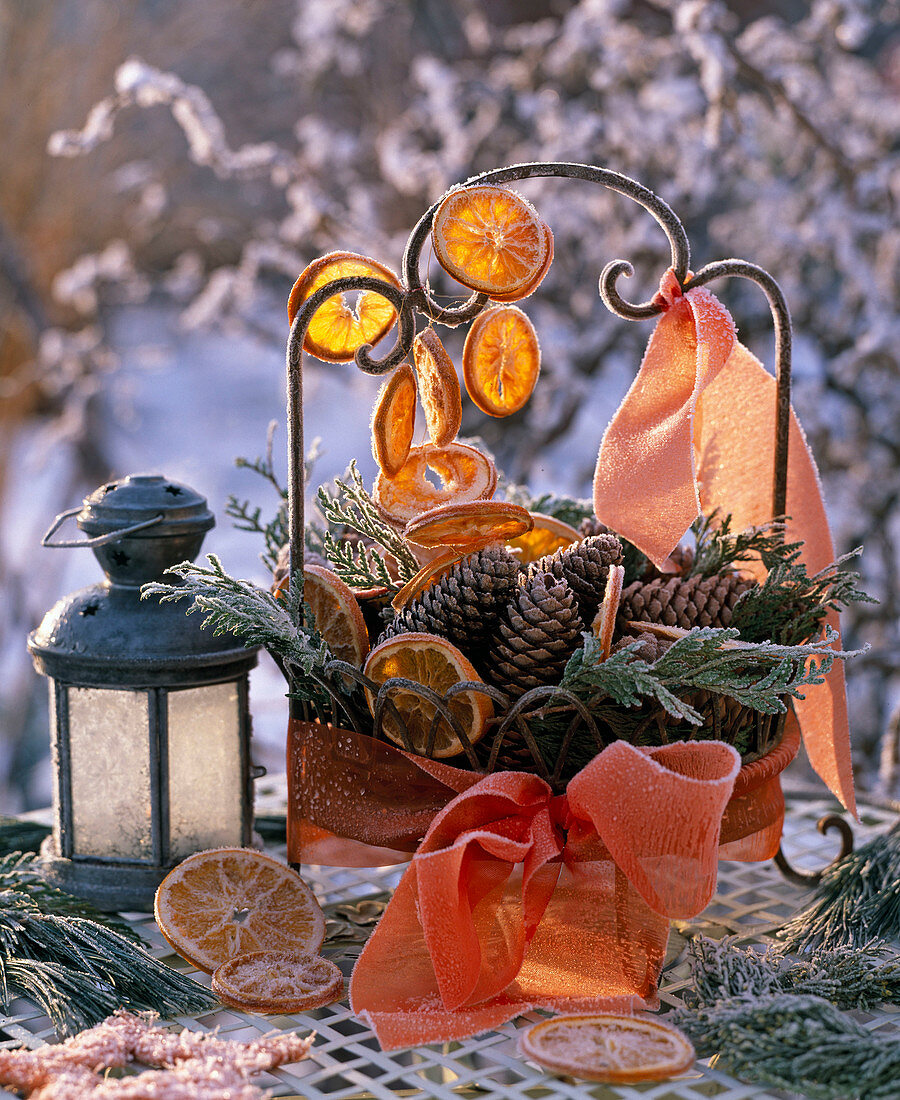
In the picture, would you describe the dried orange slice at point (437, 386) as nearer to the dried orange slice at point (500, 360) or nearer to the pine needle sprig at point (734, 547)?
the dried orange slice at point (500, 360)

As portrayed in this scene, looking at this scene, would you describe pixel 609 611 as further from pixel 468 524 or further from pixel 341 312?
pixel 341 312

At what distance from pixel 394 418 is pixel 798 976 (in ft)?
1.38

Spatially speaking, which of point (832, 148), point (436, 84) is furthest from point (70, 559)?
point (832, 148)

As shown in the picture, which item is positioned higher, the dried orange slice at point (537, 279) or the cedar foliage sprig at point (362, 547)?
the dried orange slice at point (537, 279)

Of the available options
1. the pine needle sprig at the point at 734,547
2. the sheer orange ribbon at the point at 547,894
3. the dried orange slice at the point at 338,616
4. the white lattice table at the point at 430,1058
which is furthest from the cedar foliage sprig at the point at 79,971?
the pine needle sprig at the point at 734,547

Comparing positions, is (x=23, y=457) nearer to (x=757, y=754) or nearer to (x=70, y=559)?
(x=70, y=559)

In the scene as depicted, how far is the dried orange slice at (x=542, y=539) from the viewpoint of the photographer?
824 millimetres

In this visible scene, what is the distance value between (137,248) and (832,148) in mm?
1739

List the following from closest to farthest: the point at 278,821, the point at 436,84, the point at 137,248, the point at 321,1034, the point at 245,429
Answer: the point at 321,1034, the point at 278,821, the point at 436,84, the point at 137,248, the point at 245,429

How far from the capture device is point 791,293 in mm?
2021

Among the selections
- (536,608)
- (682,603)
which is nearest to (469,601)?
(536,608)

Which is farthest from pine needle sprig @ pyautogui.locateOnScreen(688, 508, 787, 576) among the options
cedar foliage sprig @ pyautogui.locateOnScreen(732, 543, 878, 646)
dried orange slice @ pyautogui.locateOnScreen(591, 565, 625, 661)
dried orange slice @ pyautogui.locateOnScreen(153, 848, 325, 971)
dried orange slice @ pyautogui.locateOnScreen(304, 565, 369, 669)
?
dried orange slice @ pyautogui.locateOnScreen(153, 848, 325, 971)

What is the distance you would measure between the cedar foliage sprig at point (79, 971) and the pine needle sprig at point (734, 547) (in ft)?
1.42

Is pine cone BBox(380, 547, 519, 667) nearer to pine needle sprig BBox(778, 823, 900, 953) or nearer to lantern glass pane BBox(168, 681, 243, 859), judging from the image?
lantern glass pane BBox(168, 681, 243, 859)
